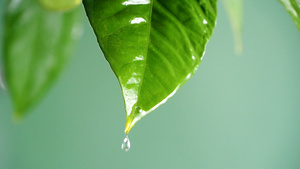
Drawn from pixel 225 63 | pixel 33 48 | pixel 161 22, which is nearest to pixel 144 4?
pixel 161 22

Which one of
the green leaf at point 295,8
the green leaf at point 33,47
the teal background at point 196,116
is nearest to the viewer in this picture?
the green leaf at point 33,47

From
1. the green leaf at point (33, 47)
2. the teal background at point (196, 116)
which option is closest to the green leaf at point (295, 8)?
the green leaf at point (33, 47)

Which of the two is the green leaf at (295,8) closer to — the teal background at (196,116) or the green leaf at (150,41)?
the green leaf at (150,41)

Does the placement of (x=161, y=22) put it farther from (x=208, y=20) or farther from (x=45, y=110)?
(x=45, y=110)

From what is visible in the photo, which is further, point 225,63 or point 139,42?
point 225,63

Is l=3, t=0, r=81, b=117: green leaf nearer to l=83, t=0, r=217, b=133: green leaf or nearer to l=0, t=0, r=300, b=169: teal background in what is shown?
l=83, t=0, r=217, b=133: green leaf

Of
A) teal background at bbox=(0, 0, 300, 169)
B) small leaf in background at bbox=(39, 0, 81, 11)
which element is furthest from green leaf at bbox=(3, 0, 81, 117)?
teal background at bbox=(0, 0, 300, 169)
